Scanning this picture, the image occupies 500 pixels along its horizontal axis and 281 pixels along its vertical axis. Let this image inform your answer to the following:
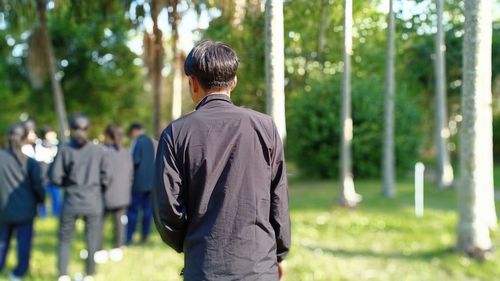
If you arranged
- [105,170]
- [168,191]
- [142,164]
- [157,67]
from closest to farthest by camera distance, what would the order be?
1. [168,191]
2. [105,170]
3. [142,164]
4. [157,67]

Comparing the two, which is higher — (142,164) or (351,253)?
(142,164)

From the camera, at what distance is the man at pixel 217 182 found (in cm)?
231

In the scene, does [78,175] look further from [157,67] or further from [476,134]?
[157,67]

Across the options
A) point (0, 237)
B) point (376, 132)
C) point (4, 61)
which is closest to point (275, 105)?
point (0, 237)

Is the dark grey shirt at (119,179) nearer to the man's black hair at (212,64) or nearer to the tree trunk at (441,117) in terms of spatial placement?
the man's black hair at (212,64)

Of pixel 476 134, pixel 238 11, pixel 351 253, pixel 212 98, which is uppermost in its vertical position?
pixel 238 11

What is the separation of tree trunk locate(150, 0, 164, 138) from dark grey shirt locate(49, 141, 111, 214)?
4.02 metres

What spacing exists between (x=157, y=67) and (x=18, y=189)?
260 inches

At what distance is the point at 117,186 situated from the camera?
7.06 metres

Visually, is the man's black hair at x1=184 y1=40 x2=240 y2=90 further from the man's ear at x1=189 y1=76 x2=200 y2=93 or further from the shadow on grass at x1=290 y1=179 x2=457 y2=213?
the shadow on grass at x1=290 y1=179 x2=457 y2=213

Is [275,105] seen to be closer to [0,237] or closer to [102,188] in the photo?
[102,188]

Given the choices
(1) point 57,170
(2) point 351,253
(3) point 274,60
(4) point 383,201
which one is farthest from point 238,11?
(4) point 383,201

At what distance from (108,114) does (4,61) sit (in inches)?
194

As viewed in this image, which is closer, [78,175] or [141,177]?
[78,175]
